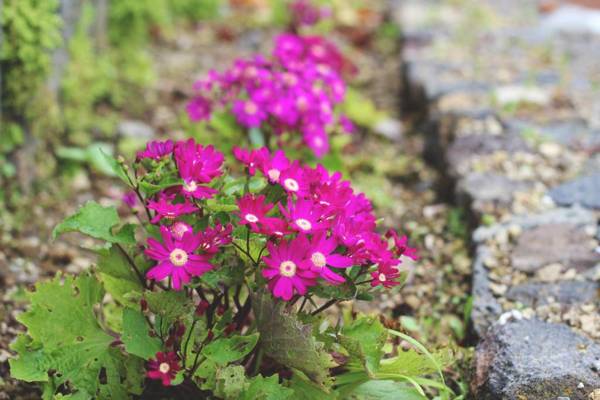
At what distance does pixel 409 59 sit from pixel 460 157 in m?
1.29

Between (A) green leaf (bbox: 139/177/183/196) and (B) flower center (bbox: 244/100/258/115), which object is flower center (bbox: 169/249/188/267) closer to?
(A) green leaf (bbox: 139/177/183/196)

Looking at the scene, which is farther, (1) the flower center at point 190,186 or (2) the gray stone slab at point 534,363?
(2) the gray stone slab at point 534,363

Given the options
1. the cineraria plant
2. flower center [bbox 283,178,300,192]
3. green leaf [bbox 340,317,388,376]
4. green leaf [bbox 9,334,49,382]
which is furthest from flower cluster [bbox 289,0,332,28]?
green leaf [bbox 9,334,49,382]

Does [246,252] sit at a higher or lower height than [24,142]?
lower

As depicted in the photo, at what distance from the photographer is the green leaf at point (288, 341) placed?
5.34 feet

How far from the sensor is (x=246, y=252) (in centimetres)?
163

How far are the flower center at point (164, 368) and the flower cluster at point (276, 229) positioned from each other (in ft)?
0.63

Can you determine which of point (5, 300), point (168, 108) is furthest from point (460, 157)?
point (5, 300)

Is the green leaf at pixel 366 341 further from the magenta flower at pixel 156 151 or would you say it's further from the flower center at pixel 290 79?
the flower center at pixel 290 79

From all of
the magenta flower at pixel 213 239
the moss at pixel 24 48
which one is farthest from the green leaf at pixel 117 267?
the moss at pixel 24 48

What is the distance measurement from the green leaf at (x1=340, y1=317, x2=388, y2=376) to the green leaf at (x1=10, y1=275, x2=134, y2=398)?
57 cm

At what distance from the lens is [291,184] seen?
5.63ft

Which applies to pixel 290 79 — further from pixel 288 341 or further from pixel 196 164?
pixel 288 341

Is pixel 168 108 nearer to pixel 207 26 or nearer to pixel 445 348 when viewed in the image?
pixel 207 26
